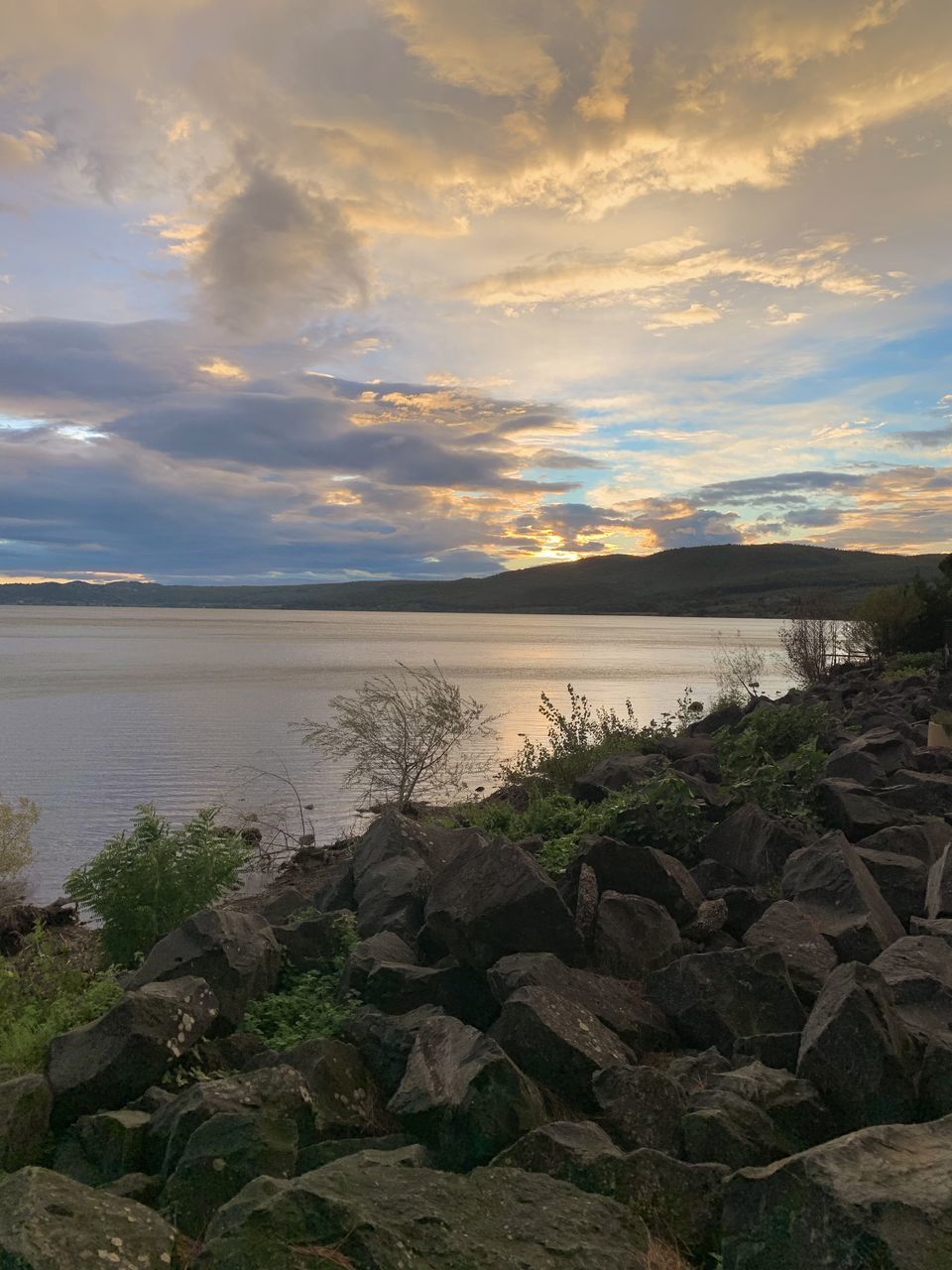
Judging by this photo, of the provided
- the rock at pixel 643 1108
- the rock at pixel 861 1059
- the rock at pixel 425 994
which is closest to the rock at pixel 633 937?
the rock at pixel 425 994

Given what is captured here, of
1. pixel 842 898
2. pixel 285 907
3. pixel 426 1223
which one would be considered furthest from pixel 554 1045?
pixel 285 907

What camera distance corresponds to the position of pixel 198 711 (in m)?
41.8

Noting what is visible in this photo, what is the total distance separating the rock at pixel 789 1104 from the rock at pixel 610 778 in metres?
7.70

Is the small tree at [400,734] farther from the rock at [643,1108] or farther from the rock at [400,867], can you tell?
the rock at [643,1108]

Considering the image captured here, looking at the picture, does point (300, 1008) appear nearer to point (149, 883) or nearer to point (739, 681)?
point (149, 883)

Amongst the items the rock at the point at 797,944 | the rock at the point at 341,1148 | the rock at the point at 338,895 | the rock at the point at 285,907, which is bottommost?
the rock at the point at 285,907

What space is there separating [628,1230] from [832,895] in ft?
14.2

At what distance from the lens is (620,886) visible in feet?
27.3

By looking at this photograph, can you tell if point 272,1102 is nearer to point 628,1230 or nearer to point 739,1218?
point 628,1230

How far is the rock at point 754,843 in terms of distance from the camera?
9.34m

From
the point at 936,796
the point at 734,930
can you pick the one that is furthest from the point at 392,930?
the point at 936,796

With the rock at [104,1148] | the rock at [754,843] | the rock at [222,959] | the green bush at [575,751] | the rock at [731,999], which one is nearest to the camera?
the rock at [104,1148]

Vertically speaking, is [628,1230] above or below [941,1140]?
below

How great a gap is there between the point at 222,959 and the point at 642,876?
11.5 ft
